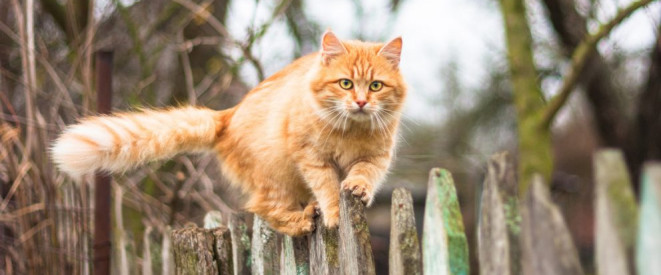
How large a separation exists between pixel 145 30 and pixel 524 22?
3.42 meters

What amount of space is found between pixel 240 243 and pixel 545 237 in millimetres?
1551

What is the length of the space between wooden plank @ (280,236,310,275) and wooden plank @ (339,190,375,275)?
14.7 inches

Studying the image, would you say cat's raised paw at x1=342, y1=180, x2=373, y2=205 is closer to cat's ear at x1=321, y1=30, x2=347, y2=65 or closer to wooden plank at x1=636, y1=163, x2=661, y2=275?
cat's ear at x1=321, y1=30, x2=347, y2=65

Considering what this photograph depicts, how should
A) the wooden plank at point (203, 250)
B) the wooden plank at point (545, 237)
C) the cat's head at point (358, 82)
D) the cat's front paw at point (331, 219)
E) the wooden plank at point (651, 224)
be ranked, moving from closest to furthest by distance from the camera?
the wooden plank at point (651, 224) < the wooden plank at point (545, 237) < the cat's front paw at point (331, 219) < the wooden plank at point (203, 250) < the cat's head at point (358, 82)

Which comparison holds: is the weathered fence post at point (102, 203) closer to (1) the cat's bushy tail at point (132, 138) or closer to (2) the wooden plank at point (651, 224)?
(1) the cat's bushy tail at point (132, 138)

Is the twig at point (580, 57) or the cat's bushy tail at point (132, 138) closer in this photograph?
the cat's bushy tail at point (132, 138)

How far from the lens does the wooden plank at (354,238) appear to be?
1953mm

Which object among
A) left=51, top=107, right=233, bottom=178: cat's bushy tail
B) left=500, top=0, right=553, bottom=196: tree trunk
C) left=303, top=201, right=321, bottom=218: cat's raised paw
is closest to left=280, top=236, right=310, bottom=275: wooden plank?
left=303, top=201, right=321, bottom=218: cat's raised paw

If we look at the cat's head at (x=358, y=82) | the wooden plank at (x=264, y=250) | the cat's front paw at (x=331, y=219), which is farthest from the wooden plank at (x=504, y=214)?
the cat's head at (x=358, y=82)

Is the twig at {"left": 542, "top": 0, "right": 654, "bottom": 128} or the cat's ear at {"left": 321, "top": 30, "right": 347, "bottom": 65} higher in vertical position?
the twig at {"left": 542, "top": 0, "right": 654, "bottom": 128}

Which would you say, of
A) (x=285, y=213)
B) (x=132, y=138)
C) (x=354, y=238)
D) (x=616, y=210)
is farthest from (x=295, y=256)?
(x=616, y=210)

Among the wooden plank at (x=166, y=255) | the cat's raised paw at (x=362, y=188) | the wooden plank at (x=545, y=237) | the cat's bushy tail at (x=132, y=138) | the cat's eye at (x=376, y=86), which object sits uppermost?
the cat's eye at (x=376, y=86)

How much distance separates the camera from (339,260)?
2.14m

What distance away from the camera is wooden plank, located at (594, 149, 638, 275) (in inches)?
51.4
